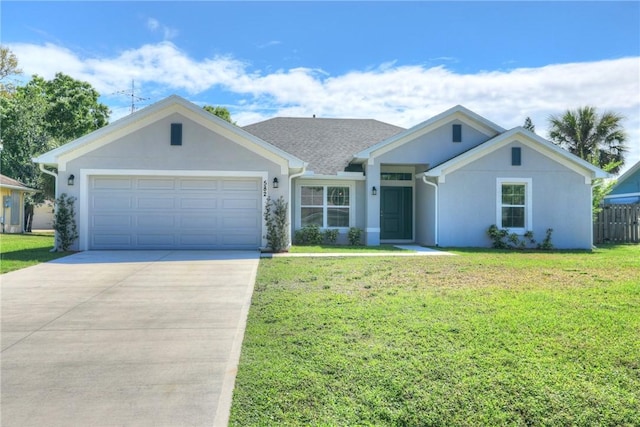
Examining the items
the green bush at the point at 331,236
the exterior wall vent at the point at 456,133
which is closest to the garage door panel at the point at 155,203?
the green bush at the point at 331,236

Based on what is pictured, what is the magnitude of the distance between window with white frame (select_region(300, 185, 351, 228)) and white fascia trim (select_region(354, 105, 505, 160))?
1.60 m

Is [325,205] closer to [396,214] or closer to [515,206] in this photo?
[396,214]

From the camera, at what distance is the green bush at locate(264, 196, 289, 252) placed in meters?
12.6

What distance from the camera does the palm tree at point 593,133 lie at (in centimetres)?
2431

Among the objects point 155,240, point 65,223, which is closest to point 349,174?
point 155,240

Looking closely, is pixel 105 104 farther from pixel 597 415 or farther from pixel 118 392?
pixel 597 415

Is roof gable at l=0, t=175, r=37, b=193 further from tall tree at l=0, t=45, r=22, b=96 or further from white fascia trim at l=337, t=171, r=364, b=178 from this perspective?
white fascia trim at l=337, t=171, r=364, b=178

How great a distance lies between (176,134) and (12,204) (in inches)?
630

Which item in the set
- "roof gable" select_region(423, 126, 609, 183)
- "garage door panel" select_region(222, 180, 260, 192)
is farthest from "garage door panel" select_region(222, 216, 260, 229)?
"roof gable" select_region(423, 126, 609, 183)

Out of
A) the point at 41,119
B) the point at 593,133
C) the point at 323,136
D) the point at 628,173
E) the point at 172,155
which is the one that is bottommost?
the point at 172,155

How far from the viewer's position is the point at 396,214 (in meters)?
16.6

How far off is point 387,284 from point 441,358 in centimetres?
351

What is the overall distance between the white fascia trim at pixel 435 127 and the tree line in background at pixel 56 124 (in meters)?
7.82

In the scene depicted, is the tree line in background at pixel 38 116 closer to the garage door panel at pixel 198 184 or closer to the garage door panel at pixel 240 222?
the garage door panel at pixel 198 184
